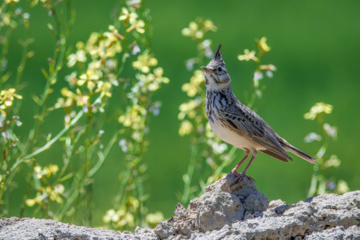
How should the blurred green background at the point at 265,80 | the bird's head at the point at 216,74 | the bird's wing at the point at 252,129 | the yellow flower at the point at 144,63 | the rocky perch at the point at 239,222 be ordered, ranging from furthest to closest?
the blurred green background at the point at 265,80
the yellow flower at the point at 144,63
the bird's head at the point at 216,74
the bird's wing at the point at 252,129
the rocky perch at the point at 239,222

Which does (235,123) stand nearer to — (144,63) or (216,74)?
(216,74)

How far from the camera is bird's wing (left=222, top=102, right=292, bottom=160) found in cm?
495

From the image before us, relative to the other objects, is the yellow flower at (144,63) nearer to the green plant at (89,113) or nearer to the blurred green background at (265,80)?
the green plant at (89,113)

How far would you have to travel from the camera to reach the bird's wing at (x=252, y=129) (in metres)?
4.95

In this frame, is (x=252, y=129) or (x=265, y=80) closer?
(x=252, y=129)

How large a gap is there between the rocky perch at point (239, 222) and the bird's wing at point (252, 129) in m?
0.61

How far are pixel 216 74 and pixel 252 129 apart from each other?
51cm

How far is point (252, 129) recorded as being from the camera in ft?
16.3

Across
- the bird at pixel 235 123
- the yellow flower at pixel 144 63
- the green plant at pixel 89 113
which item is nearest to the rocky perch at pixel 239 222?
the bird at pixel 235 123

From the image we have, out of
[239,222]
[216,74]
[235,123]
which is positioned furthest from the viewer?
[216,74]

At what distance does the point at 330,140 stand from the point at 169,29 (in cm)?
345

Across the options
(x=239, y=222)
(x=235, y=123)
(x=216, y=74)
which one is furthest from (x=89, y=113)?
(x=239, y=222)

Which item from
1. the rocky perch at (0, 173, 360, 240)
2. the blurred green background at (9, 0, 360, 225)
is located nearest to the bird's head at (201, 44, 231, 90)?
the rocky perch at (0, 173, 360, 240)

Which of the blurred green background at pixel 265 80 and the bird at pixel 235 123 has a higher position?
Result: the blurred green background at pixel 265 80
